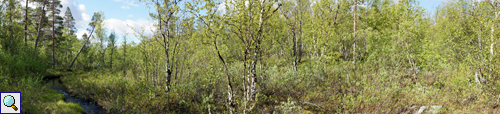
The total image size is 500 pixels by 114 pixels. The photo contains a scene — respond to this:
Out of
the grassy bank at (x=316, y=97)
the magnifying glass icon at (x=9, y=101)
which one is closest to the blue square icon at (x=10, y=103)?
the magnifying glass icon at (x=9, y=101)

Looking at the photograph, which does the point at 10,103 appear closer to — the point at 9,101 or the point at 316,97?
the point at 9,101

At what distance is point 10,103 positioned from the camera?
6.42m

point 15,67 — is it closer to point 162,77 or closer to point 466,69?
point 162,77

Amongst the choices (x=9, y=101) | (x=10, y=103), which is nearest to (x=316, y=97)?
(x=10, y=103)

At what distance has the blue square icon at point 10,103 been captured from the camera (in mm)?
5988

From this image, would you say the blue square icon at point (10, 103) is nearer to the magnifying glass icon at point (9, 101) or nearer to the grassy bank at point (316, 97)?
the magnifying glass icon at point (9, 101)

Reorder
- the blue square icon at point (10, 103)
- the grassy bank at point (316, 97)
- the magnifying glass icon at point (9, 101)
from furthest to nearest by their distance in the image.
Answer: the grassy bank at point (316, 97) < the magnifying glass icon at point (9, 101) < the blue square icon at point (10, 103)

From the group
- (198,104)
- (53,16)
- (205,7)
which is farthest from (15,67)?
(53,16)

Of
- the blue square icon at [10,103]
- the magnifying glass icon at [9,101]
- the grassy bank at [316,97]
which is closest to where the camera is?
the blue square icon at [10,103]

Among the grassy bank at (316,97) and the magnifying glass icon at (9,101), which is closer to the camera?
the magnifying glass icon at (9,101)

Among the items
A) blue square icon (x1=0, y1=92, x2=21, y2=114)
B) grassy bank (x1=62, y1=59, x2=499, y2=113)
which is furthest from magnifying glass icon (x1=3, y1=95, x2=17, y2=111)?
grassy bank (x1=62, y1=59, x2=499, y2=113)

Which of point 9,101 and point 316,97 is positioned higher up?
point 9,101

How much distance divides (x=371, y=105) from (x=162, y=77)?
8841 millimetres

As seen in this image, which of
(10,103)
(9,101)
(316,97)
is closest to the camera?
(10,103)
